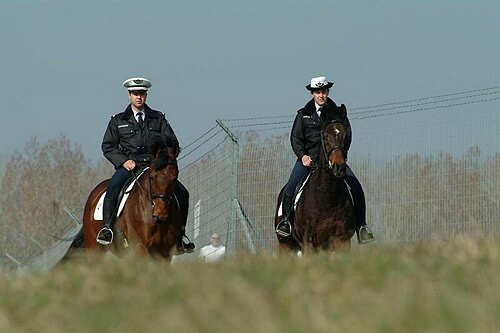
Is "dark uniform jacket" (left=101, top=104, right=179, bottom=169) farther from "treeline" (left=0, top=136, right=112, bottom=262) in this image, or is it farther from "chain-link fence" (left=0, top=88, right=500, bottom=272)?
"treeline" (left=0, top=136, right=112, bottom=262)

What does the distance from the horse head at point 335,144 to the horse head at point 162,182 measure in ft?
5.79

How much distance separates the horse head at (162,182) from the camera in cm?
1625

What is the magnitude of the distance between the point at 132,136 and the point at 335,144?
2714mm

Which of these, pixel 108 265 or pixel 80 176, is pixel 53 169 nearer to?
pixel 80 176

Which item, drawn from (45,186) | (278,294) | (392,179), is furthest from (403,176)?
(45,186)

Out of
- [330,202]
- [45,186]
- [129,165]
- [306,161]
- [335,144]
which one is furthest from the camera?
[45,186]

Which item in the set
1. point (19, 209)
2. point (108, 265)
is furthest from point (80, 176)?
point (108, 265)

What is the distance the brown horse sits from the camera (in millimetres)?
16328

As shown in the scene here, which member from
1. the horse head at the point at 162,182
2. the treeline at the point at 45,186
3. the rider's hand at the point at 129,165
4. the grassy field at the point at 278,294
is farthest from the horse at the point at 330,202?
the treeline at the point at 45,186

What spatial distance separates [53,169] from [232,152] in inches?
2564

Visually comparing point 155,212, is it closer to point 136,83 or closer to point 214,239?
point 136,83

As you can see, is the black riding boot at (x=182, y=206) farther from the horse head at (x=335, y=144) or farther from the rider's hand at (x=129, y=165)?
the horse head at (x=335, y=144)

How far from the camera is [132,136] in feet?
58.6

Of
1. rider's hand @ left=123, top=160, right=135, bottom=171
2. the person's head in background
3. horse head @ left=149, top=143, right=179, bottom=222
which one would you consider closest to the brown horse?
horse head @ left=149, top=143, right=179, bottom=222
